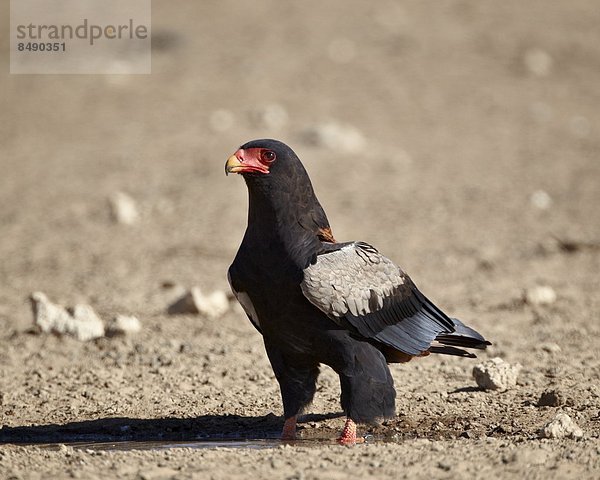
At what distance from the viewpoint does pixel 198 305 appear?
33.6 feet

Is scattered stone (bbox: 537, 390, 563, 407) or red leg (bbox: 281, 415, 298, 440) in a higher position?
scattered stone (bbox: 537, 390, 563, 407)

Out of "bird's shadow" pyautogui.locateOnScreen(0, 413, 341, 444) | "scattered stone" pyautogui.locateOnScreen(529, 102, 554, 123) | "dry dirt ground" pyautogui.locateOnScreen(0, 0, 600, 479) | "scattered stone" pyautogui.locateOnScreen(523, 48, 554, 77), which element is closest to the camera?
"dry dirt ground" pyautogui.locateOnScreen(0, 0, 600, 479)

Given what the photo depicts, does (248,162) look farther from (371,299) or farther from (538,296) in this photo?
(538,296)

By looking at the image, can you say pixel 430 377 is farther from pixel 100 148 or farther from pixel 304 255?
A: pixel 100 148

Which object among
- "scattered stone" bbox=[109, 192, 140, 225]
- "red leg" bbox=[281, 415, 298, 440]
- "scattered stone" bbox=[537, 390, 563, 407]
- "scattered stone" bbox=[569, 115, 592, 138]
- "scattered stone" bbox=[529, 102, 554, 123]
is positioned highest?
"scattered stone" bbox=[529, 102, 554, 123]

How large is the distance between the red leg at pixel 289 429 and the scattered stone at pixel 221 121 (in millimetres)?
11632

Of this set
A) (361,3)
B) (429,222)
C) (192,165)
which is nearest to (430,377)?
(429,222)

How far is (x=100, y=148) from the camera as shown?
17844 millimetres

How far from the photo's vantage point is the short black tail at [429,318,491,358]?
23.4 feet

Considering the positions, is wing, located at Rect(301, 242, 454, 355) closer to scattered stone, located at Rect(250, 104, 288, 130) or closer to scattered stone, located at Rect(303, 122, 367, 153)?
scattered stone, located at Rect(303, 122, 367, 153)

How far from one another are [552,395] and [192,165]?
1010 centimetres

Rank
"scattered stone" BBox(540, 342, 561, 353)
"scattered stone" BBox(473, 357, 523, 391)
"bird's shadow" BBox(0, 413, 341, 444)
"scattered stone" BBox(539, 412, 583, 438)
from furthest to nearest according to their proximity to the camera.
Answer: "scattered stone" BBox(540, 342, 561, 353), "scattered stone" BBox(473, 357, 523, 391), "bird's shadow" BBox(0, 413, 341, 444), "scattered stone" BBox(539, 412, 583, 438)

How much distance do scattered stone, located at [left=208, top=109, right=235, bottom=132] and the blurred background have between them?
0.05 meters

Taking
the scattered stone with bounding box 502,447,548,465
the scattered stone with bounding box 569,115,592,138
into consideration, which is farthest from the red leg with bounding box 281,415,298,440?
the scattered stone with bounding box 569,115,592,138
